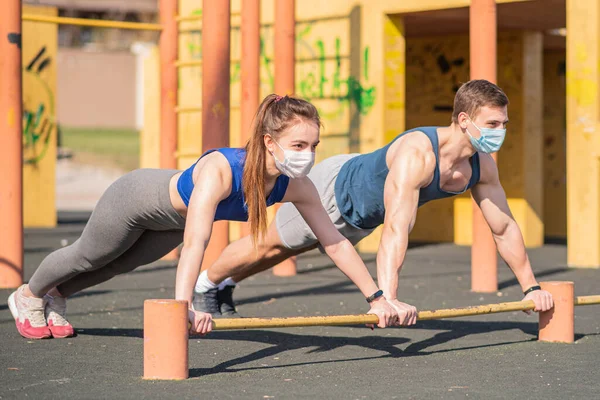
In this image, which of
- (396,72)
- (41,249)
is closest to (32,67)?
(41,249)

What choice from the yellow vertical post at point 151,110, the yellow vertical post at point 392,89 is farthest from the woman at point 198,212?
the yellow vertical post at point 151,110

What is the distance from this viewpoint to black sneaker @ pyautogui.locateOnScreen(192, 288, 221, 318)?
5736 millimetres

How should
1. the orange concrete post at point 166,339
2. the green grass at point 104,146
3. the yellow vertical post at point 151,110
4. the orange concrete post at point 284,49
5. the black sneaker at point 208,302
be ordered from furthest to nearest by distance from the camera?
the green grass at point 104,146, the yellow vertical post at point 151,110, the orange concrete post at point 284,49, the black sneaker at point 208,302, the orange concrete post at point 166,339

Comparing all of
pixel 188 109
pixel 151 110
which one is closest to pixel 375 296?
pixel 188 109

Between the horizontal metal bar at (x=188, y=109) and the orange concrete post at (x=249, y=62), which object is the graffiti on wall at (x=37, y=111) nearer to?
the horizontal metal bar at (x=188, y=109)

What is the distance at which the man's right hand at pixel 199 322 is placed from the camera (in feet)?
13.0

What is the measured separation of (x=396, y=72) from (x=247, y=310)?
5570 millimetres

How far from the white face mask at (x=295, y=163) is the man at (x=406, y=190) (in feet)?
2.07

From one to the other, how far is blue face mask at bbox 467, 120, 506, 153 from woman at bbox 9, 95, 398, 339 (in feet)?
2.49

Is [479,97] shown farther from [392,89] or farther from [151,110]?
[151,110]

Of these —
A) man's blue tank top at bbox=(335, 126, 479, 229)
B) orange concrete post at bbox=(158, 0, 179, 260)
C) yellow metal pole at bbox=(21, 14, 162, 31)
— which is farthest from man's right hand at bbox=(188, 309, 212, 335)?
orange concrete post at bbox=(158, 0, 179, 260)

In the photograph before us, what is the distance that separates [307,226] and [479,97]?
101 centimetres

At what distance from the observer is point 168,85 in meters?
9.81

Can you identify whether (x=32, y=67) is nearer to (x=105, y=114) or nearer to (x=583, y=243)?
(x=583, y=243)
